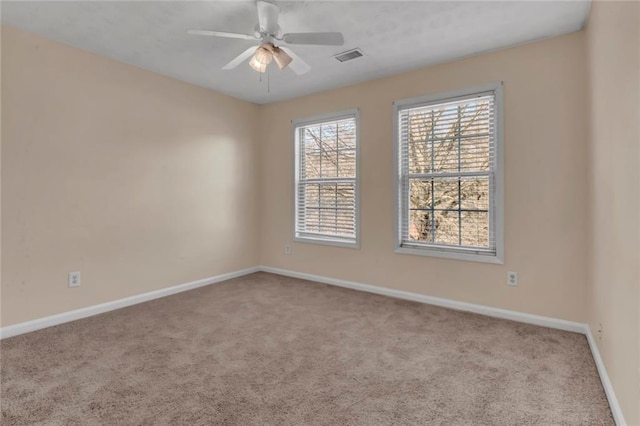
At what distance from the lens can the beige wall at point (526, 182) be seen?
8.87 ft

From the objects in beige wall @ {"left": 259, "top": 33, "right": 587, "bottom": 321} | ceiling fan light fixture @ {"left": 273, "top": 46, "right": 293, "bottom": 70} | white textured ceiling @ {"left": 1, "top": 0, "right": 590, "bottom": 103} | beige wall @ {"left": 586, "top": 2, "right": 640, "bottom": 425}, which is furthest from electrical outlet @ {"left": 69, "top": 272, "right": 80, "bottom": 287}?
beige wall @ {"left": 586, "top": 2, "right": 640, "bottom": 425}

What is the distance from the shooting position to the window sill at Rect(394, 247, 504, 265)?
10.1ft

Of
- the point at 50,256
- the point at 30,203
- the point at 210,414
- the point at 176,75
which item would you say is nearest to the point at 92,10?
the point at 176,75

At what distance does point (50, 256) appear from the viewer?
285 centimetres

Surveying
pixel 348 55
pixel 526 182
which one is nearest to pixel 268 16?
pixel 348 55

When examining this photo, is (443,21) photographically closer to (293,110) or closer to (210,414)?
(293,110)

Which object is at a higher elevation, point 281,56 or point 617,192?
point 281,56

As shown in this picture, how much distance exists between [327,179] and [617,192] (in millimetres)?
3058

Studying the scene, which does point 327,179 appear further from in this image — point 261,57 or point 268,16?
point 268,16

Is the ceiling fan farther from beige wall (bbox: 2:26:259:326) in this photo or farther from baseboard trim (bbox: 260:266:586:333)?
baseboard trim (bbox: 260:266:586:333)

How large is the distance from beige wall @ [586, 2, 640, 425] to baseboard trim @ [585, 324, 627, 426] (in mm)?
60

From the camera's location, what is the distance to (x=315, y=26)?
2588 millimetres

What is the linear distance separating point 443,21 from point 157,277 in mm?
3806

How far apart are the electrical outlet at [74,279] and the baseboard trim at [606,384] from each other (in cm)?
401
